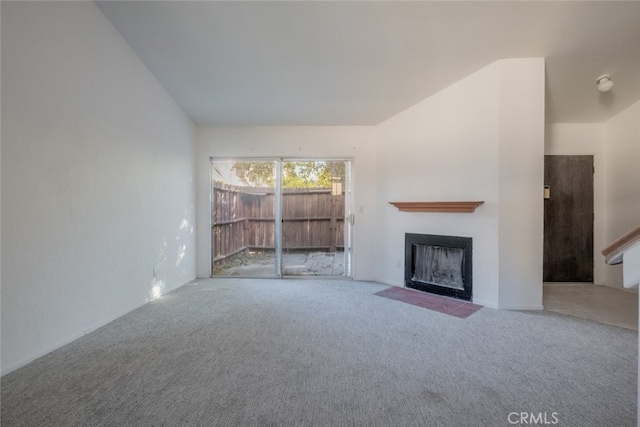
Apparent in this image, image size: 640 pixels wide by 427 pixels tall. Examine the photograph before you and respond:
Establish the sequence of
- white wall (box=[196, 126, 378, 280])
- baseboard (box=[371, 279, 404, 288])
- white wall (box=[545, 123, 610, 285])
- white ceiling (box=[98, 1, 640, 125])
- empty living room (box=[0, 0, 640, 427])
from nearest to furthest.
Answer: empty living room (box=[0, 0, 640, 427]), white ceiling (box=[98, 1, 640, 125]), baseboard (box=[371, 279, 404, 288]), white wall (box=[545, 123, 610, 285]), white wall (box=[196, 126, 378, 280])

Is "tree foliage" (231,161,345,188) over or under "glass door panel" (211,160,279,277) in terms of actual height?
over

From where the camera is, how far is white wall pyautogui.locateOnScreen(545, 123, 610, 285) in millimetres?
3836

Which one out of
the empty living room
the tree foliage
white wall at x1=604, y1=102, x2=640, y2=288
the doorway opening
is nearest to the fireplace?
the empty living room

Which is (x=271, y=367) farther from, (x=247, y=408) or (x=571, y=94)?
(x=571, y=94)

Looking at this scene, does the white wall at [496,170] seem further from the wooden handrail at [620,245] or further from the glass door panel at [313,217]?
the wooden handrail at [620,245]

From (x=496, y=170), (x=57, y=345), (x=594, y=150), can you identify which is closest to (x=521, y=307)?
(x=496, y=170)

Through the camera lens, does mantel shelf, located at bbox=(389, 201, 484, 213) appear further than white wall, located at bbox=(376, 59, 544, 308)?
Yes

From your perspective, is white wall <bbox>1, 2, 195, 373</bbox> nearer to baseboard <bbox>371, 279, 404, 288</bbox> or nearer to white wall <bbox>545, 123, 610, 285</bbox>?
baseboard <bbox>371, 279, 404, 288</bbox>

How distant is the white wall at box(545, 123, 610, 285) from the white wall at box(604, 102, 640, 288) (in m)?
0.05

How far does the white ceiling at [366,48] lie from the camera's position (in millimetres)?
2213

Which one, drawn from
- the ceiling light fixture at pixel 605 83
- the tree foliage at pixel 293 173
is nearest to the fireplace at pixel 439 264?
the tree foliage at pixel 293 173

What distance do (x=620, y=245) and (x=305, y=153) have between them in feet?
12.0

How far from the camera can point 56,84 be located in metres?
1.97

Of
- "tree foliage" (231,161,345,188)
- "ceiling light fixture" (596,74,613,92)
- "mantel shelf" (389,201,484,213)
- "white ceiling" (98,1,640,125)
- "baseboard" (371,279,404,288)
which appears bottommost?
"baseboard" (371,279,404,288)
